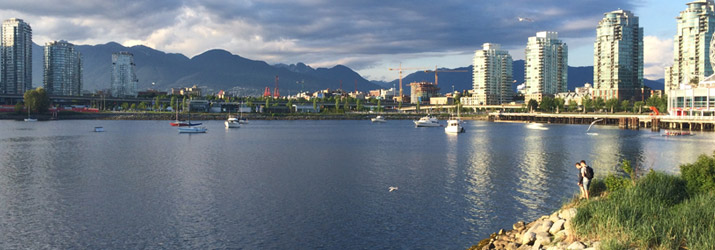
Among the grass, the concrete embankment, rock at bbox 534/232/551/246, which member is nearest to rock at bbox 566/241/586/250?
the concrete embankment

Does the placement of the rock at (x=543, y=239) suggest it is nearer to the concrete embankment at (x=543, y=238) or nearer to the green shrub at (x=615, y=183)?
the concrete embankment at (x=543, y=238)

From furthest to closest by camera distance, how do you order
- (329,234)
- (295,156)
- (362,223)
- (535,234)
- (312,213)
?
(295,156), (312,213), (362,223), (329,234), (535,234)

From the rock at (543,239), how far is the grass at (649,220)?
132 cm

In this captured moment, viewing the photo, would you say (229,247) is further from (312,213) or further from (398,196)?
(398,196)

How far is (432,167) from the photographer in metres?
63.2

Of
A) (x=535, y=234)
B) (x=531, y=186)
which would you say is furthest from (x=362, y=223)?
(x=531, y=186)

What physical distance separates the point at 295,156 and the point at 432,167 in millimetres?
22448

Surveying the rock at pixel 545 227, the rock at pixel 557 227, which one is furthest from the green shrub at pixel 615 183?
the rock at pixel 557 227

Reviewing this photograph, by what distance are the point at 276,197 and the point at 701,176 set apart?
2811cm

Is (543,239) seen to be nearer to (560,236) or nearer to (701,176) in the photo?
(560,236)

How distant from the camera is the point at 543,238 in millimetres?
23703

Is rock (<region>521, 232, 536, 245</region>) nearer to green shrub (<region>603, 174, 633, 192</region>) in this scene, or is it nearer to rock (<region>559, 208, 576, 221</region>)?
rock (<region>559, 208, 576, 221</region>)

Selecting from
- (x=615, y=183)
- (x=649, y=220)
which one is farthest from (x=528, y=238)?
(x=615, y=183)

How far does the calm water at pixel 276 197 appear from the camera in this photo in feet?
102
